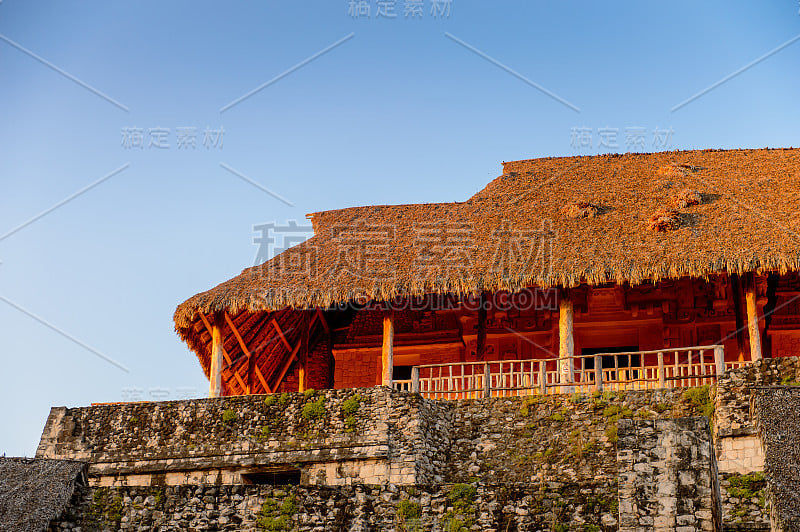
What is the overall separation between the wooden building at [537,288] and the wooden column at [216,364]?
42 millimetres

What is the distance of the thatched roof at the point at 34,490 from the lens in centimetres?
1367

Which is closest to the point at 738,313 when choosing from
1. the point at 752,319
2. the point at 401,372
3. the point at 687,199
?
the point at 752,319

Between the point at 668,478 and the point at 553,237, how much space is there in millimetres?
9069

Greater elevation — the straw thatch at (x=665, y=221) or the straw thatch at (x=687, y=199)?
the straw thatch at (x=687, y=199)

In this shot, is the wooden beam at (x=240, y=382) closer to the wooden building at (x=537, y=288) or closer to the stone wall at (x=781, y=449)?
the wooden building at (x=537, y=288)

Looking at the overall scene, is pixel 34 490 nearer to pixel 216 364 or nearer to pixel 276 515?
pixel 276 515

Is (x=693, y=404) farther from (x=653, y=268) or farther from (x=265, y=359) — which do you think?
(x=265, y=359)

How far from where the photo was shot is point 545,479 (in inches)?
598

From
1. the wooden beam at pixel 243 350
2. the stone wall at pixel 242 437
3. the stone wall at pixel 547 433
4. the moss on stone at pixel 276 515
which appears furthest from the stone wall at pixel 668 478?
the wooden beam at pixel 243 350

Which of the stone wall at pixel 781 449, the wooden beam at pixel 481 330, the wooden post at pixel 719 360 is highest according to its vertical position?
the wooden beam at pixel 481 330

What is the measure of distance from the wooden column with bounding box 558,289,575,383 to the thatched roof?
7235mm

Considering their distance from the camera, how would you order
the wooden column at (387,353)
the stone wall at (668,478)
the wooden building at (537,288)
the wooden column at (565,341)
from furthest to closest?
the wooden column at (387,353) → the wooden building at (537,288) → the wooden column at (565,341) → the stone wall at (668,478)

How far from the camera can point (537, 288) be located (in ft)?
64.1

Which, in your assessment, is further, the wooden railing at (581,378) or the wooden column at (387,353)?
the wooden column at (387,353)
